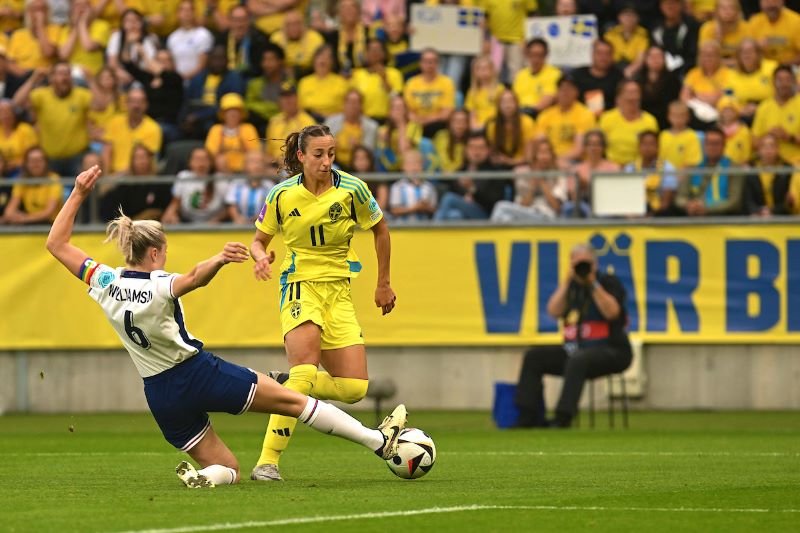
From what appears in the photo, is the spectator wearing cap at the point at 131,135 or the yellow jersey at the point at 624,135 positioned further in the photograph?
the spectator wearing cap at the point at 131,135

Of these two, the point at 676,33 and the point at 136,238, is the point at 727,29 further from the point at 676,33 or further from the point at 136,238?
the point at 136,238

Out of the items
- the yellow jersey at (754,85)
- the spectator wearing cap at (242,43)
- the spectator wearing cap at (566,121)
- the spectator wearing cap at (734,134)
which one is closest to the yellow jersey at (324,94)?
the spectator wearing cap at (242,43)

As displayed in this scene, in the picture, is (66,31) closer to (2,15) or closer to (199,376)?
(2,15)

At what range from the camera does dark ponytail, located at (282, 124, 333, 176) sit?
421 inches

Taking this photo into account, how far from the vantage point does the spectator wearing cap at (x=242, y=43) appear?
22.2m

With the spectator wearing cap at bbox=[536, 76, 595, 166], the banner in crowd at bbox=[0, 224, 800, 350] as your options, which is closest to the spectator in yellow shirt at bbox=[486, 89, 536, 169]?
the spectator wearing cap at bbox=[536, 76, 595, 166]

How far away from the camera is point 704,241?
18922 mm

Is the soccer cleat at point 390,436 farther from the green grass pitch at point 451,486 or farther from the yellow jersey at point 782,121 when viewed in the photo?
the yellow jersey at point 782,121

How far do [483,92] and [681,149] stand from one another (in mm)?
2807

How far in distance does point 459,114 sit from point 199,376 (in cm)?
1110

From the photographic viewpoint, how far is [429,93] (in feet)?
69.7

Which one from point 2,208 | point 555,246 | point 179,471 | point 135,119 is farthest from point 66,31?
point 179,471

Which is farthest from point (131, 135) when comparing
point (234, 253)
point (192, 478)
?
point (234, 253)

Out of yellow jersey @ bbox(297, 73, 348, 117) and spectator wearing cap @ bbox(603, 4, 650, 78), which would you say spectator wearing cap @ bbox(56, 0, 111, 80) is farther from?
spectator wearing cap @ bbox(603, 4, 650, 78)
